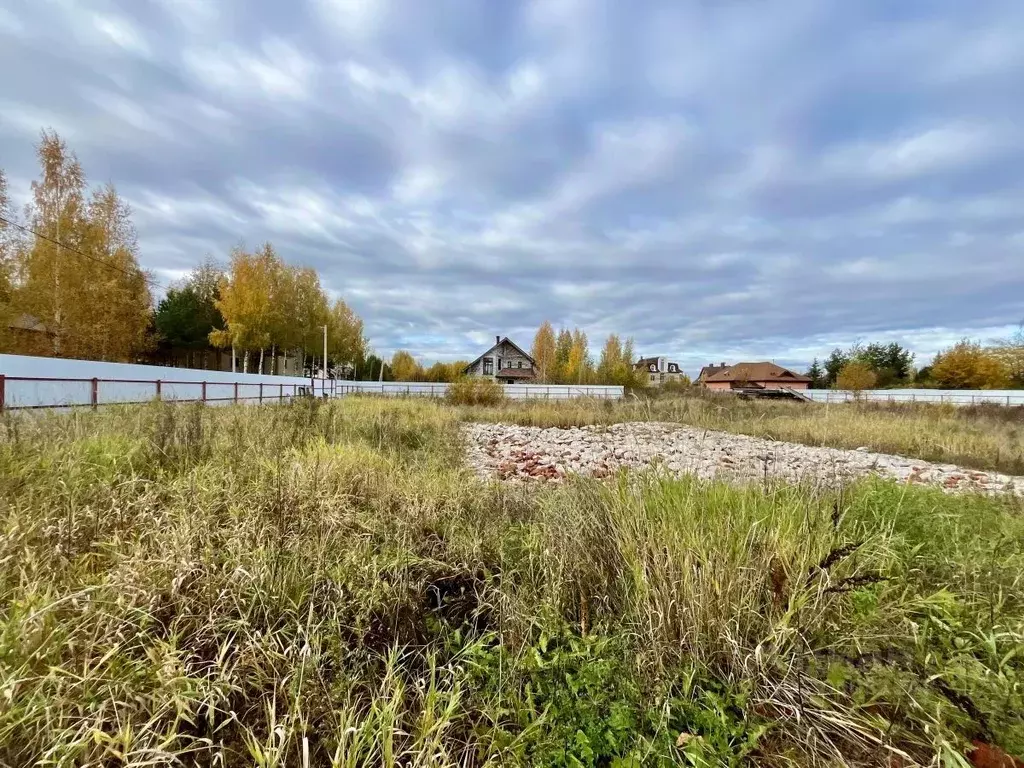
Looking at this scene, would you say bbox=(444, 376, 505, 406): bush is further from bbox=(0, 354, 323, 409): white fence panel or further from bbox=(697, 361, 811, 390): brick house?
bbox=(697, 361, 811, 390): brick house

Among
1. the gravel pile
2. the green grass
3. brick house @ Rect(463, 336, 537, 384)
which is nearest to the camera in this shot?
the gravel pile

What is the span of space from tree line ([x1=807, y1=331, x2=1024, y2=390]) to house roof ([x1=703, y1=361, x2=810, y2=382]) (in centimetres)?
1973

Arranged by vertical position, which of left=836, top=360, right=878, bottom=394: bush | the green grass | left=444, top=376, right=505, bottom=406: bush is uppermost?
left=836, top=360, right=878, bottom=394: bush

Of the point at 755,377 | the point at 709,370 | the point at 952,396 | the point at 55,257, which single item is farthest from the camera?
the point at 709,370

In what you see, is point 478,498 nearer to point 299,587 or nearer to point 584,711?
point 299,587

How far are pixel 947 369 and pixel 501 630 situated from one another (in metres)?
53.4

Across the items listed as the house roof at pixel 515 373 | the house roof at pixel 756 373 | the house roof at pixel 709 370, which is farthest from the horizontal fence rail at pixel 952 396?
the house roof at pixel 709 370

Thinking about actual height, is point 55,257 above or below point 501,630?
above

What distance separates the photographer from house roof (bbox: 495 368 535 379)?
57.2 m

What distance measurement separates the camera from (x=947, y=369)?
3869 centimetres

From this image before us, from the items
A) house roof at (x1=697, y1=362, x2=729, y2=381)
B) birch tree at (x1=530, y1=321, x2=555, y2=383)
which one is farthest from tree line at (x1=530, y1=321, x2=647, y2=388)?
house roof at (x1=697, y1=362, x2=729, y2=381)

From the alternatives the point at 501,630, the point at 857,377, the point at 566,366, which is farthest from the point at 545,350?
the point at 501,630

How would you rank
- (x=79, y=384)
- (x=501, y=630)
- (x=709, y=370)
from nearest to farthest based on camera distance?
(x=501, y=630) → (x=79, y=384) → (x=709, y=370)

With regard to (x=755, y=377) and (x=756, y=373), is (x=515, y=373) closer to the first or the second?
(x=755, y=377)
